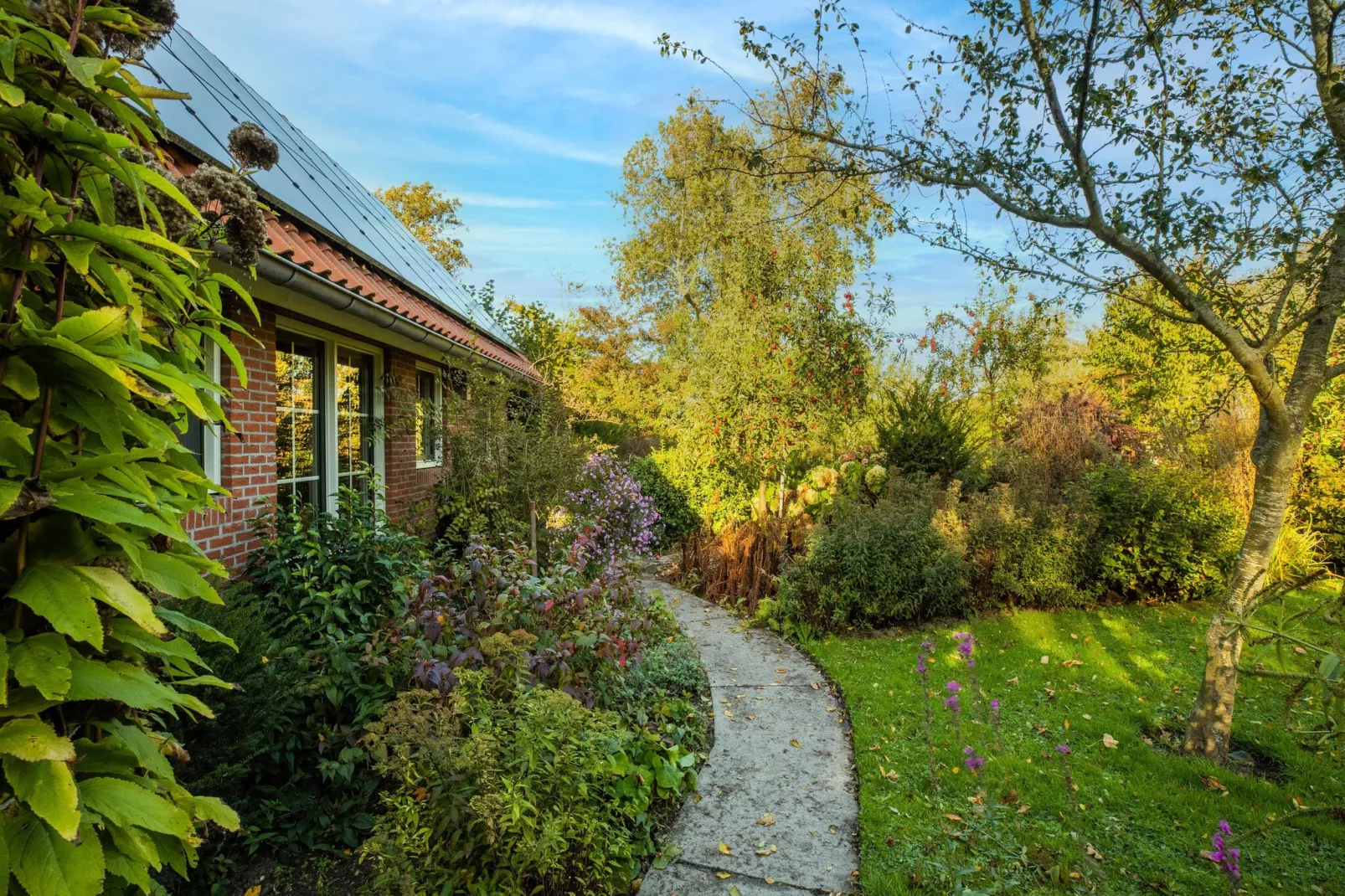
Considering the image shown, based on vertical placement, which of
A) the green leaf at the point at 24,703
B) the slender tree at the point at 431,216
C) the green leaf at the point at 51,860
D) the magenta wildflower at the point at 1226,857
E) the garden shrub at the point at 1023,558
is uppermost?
the slender tree at the point at 431,216

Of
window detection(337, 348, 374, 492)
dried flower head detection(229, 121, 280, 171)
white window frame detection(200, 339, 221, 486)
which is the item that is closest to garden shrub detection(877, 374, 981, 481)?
window detection(337, 348, 374, 492)

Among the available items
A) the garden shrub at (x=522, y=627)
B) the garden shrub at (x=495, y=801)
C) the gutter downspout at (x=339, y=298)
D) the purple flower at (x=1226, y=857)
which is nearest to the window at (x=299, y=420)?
the gutter downspout at (x=339, y=298)

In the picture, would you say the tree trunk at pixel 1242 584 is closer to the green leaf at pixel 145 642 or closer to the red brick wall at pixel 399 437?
the green leaf at pixel 145 642

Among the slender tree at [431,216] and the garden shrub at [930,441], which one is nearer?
the garden shrub at [930,441]

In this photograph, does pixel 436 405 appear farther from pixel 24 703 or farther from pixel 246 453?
pixel 24 703

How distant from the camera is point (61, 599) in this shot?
0.91m

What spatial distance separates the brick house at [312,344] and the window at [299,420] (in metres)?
0.01

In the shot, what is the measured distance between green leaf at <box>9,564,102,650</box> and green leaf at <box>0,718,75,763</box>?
12 centimetres

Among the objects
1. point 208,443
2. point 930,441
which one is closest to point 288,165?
point 208,443

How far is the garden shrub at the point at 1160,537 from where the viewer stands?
6.86m

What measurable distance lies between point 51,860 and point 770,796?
11.1 ft

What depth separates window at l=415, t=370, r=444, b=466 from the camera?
718cm

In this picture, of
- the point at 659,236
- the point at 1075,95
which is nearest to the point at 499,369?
the point at 1075,95

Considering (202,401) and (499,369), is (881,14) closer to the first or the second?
(202,401)
